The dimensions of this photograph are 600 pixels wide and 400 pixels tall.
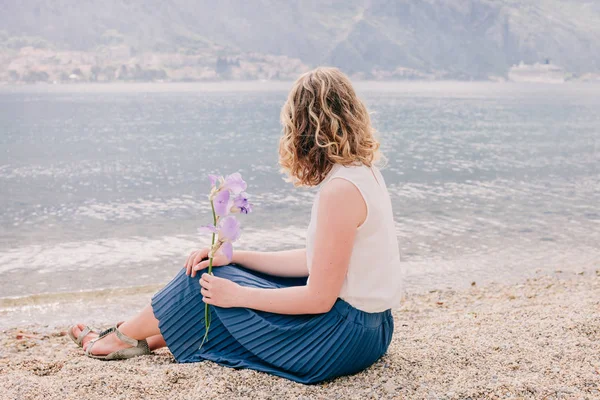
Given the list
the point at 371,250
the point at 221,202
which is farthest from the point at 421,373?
the point at 221,202

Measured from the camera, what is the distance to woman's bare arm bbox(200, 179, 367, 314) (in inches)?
126

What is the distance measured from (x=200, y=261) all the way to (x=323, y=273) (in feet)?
2.81

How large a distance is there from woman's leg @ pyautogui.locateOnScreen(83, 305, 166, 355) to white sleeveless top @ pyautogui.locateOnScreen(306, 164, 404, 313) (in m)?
1.21

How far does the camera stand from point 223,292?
3594 millimetres

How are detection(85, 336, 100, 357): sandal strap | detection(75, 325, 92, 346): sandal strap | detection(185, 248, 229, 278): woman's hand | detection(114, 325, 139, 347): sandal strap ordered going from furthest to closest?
detection(75, 325, 92, 346): sandal strap, detection(85, 336, 100, 357): sandal strap, detection(114, 325, 139, 347): sandal strap, detection(185, 248, 229, 278): woman's hand

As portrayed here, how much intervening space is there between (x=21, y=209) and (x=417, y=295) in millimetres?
13745

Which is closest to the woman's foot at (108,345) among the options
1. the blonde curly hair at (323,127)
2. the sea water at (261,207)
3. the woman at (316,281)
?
the woman at (316,281)

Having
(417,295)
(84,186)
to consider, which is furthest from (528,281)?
(84,186)

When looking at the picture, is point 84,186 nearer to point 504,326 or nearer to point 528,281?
point 528,281

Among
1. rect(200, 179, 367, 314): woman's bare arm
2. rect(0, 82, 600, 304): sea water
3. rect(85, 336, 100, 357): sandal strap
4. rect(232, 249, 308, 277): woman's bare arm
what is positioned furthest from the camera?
rect(0, 82, 600, 304): sea water

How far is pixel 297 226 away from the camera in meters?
14.8

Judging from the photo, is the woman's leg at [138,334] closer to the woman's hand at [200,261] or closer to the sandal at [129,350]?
the sandal at [129,350]

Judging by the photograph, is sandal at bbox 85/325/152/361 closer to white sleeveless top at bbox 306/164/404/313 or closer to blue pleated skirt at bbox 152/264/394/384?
blue pleated skirt at bbox 152/264/394/384

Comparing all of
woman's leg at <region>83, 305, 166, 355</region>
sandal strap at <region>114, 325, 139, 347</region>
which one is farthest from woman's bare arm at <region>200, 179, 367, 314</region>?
sandal strap at <region>114, 325, 139, 347</region>
